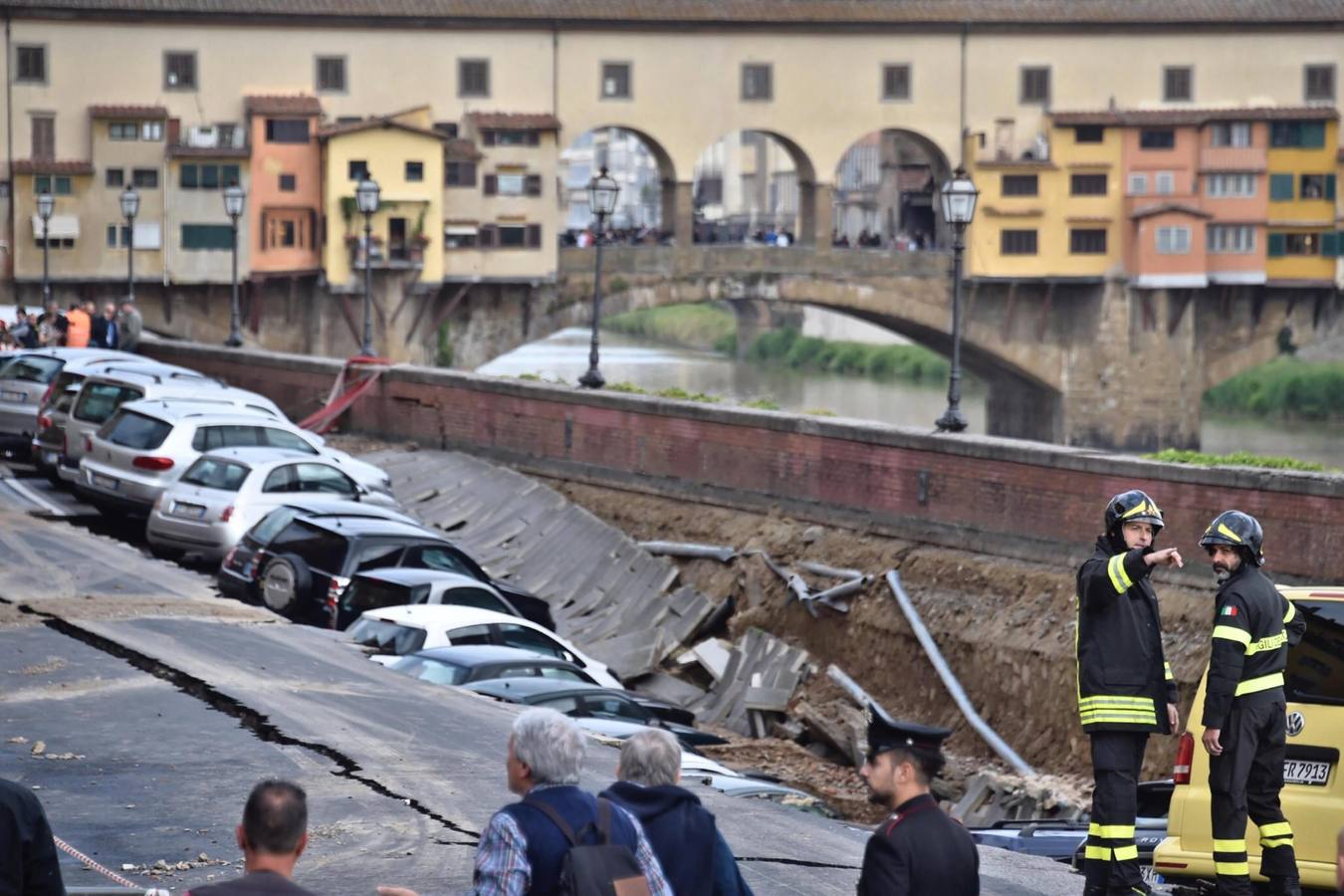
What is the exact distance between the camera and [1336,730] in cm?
921

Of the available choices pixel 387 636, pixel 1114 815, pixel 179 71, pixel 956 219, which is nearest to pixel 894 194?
pixel 179 71

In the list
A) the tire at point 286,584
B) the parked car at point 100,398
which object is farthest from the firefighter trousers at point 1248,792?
the parked car at point 100,398

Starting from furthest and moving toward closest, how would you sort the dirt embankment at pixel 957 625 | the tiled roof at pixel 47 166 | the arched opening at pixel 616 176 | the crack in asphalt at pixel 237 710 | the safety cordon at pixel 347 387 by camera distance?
the arched opening at pixel 616 176, the tiled roof at pixel 47 166, the safety cordon at pixel 347 387, the dirt embankment at pixel 957 625, the crack in asphalt at pixel 237 710

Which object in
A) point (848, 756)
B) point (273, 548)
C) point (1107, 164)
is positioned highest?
point (1107, 164)

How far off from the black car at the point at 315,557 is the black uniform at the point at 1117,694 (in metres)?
10.5

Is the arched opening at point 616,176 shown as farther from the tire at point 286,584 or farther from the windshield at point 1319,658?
the windshield at point 1319,658

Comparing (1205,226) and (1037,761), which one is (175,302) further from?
(1037,761)

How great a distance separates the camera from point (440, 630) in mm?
17281

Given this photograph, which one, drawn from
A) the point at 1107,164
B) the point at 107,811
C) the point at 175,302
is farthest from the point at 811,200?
the point at 107,811

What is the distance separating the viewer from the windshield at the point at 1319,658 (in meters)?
9.33

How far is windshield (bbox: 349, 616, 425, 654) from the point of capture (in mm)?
17094

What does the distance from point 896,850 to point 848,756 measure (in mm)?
13830

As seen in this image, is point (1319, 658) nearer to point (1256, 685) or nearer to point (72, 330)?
point (1256, 685)

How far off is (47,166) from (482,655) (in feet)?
143
